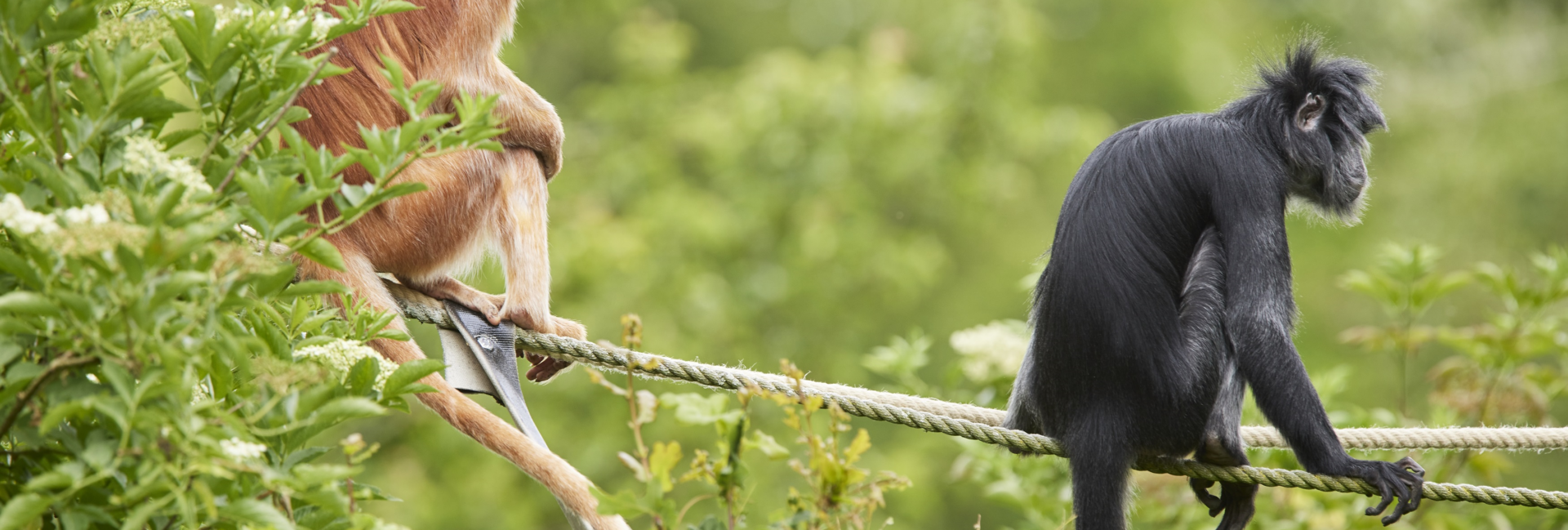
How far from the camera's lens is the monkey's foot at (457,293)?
2.97 metres

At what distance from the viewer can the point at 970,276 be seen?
12023 millimetres

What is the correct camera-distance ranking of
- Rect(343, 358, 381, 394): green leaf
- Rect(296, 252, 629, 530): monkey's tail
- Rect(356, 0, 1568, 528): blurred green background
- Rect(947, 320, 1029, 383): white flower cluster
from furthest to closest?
Rect(356, 0, 1568, 528): blurred green background
Rect(947, 320, 1029, 383): white flower cluster
Rect(296, 252, 629, 530): monkey's tail
Rect(343, 358, 381, 394): green leaf

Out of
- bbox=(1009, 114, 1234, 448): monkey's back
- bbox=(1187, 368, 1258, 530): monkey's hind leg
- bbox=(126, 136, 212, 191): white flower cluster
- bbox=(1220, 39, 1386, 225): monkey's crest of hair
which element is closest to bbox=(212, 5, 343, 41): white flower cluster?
bbox=(126, 136, 212, 191): white flower cluster

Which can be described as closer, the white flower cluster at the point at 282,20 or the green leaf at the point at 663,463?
the green leaf at the point at 663,463

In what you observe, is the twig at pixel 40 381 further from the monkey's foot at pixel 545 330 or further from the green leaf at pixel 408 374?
the monkey's foot at pixel 545 330

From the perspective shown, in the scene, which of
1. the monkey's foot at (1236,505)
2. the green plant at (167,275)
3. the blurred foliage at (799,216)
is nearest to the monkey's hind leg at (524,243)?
the blurred foliage at (799,216)

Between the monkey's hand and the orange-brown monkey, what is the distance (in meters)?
2.08

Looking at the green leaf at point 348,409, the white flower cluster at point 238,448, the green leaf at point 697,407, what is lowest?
the white flower cluster at point 238,448

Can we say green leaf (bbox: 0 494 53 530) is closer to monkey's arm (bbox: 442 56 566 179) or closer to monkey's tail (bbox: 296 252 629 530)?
monkey's tail (bbox: 296 252 629 530)

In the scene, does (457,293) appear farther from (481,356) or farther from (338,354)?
(338,354)

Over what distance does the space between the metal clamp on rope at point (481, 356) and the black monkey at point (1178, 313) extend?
4.56 ft

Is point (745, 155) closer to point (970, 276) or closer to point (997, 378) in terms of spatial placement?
point (970, 276)

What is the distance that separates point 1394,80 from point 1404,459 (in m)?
12.5

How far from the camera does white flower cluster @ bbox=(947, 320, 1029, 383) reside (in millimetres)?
3715
